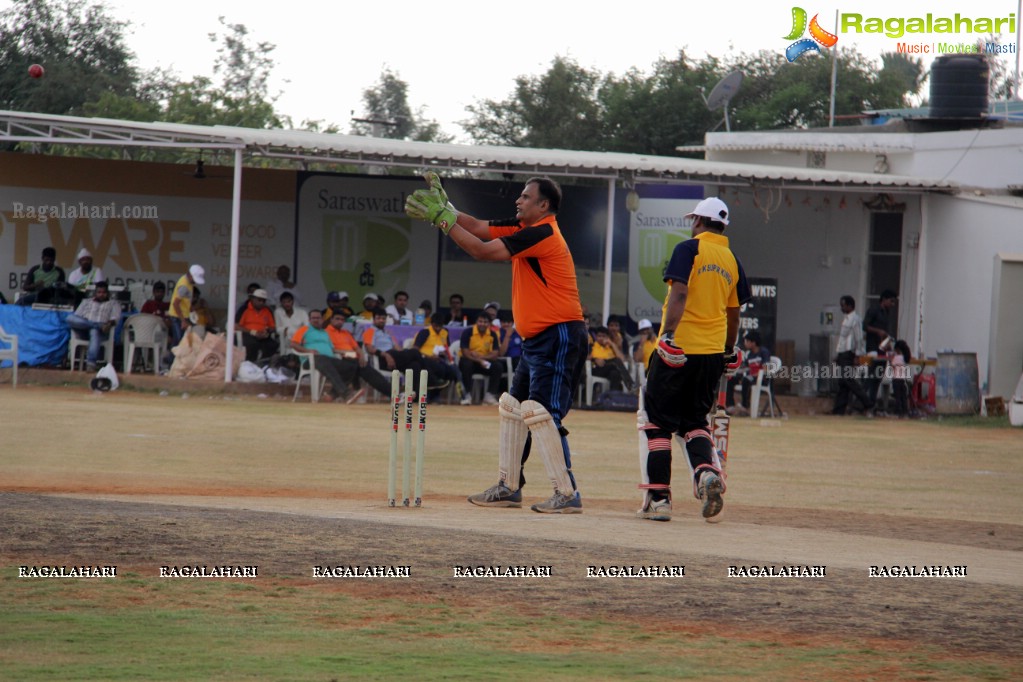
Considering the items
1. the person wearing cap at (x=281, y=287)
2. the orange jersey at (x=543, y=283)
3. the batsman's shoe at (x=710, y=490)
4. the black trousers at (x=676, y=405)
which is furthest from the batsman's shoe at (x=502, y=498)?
the person wearing cap at (x=281, y=287)

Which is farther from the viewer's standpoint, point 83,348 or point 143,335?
point 83,348

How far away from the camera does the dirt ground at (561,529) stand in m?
6.10

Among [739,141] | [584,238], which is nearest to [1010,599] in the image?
[584,238]

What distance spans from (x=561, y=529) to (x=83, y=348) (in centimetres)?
1599

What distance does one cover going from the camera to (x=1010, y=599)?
636 cm

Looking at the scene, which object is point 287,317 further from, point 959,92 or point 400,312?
point 959,92

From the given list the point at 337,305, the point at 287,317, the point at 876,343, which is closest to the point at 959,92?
the point at 876,343

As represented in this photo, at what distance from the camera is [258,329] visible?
72.0 feet

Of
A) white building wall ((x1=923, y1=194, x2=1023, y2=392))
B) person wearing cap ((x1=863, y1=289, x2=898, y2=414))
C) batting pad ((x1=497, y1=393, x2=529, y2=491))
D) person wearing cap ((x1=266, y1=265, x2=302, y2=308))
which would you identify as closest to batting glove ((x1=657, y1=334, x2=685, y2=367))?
batting pad ((x1=497, y1=393, x2=529, y2=491))

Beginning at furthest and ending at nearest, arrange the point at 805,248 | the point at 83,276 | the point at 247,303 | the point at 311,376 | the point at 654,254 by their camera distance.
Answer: the point at 805,248 → the point at 654,254 → the point at 83,276 → the point at 247,303 → the point at 311,376

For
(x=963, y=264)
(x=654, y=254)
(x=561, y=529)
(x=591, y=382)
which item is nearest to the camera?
(x=561, y=529)

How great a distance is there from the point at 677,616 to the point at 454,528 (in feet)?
6.51

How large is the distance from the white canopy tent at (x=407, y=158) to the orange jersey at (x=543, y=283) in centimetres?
1205

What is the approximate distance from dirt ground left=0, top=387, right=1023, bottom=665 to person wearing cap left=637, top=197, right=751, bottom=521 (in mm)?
396
